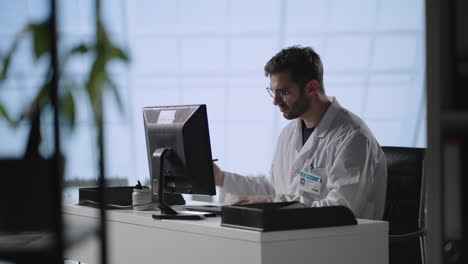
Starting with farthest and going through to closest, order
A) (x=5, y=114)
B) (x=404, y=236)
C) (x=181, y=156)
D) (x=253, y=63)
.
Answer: (x=253, y=63) → (x=404, y=236) → (x=181, y=156) → (x=5, y=114)

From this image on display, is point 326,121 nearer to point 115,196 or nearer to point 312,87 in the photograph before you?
point 312,87

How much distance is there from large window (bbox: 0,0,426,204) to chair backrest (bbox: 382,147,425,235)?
568cm

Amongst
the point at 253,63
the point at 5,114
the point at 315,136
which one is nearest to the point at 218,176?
the point at 315,136

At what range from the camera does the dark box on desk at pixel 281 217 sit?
251 cm

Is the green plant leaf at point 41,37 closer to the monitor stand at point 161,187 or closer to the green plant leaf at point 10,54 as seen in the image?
the green plant leaf at point 10,54

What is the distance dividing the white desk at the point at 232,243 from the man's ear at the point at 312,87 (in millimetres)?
913

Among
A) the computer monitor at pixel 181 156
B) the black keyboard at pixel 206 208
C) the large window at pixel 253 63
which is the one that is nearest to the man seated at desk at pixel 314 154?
the black keyboard at pixel 206 208

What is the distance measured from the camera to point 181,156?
3080mm

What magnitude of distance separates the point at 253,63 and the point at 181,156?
6320mm

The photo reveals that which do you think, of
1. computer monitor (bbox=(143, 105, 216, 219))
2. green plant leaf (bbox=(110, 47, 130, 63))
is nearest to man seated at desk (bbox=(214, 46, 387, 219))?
computer monitor (bbox=(143, 105, 216, 219))

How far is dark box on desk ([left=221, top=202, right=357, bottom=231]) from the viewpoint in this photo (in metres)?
2.51

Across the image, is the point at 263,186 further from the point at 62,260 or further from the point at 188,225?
the point at 62,260

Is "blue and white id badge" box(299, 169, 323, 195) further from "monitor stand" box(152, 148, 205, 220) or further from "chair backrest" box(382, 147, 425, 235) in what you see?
"monitor stand" box(152, 148, 205, 220)

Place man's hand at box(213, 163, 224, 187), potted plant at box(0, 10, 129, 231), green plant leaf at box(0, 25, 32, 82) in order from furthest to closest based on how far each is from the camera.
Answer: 1. man's hand at box(213, 163, 224, 187)
2. green plant leaf at box(0, 25, 32, 82)
3. potted plant at box(0, 10, 129, 231)
